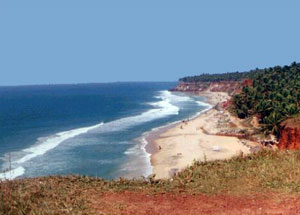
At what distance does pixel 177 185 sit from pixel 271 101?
2040 inches

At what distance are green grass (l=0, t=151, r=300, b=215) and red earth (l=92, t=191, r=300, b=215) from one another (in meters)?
0.48

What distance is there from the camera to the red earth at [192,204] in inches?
500

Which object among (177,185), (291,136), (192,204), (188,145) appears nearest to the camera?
(192,204)

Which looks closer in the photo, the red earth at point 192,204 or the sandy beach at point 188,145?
the red earth at point 192,204

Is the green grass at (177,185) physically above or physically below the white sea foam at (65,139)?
above

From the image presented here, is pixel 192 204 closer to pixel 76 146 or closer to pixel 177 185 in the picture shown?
pixel 177 185

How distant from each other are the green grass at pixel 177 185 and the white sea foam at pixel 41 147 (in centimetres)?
2591

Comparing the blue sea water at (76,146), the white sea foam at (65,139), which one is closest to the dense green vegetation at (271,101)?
the blue sea water at (76,146)

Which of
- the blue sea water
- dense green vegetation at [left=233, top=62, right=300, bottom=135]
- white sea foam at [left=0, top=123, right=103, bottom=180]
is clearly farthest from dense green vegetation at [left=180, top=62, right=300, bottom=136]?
white sea foam at [left=0, top=123, right=103, bottom=180]

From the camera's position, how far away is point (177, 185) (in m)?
15.5

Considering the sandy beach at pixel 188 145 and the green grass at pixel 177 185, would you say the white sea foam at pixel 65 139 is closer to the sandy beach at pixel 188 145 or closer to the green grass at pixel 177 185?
the sandy beach at pixel 188 145

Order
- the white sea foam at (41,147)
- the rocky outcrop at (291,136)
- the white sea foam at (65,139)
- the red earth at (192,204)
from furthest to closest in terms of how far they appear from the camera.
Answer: the white sea foam at (65,139)
the white sea foam at (41,147)
the rocky outcrop at (291,136)
the red earth at (192,204)

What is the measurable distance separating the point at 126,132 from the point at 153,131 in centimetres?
484

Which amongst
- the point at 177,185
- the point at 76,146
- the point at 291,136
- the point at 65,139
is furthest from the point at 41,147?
the point at 177,185
